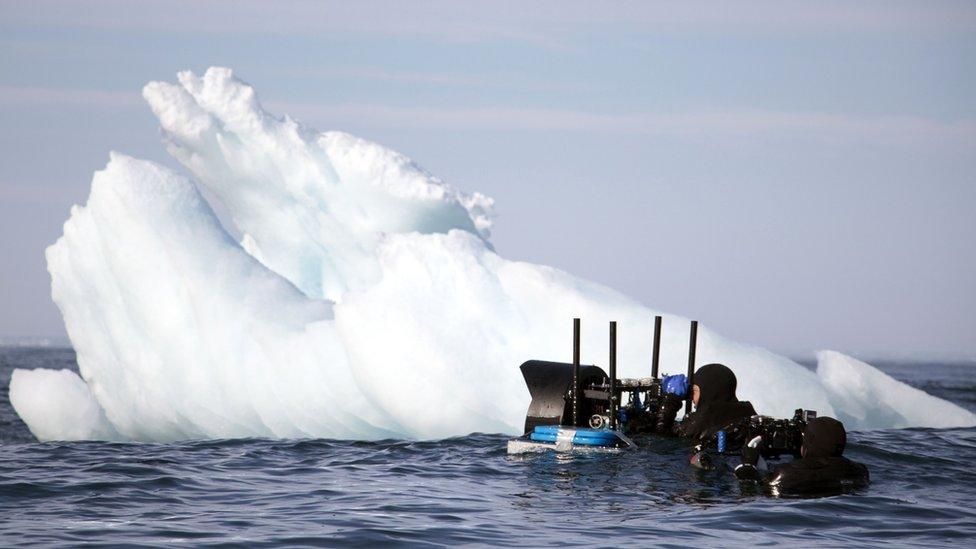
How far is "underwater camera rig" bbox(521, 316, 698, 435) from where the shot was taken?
50.5 ft

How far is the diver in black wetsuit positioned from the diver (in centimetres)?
138

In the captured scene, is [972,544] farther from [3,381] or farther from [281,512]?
[3,381]

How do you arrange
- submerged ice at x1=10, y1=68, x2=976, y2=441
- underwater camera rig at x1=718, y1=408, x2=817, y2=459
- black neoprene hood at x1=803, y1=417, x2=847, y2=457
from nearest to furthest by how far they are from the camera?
black neoprene hood at x1=803, y1=417, x2=847, y2=457, underwater camera rig at x1=718, y1=408, x2=817, y2=459, submerged ice at x1=10, y1=68, x2=976, y2=441

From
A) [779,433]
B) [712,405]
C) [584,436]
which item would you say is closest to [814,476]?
[779,433]

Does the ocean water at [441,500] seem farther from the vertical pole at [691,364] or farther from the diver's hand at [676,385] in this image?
the vertical pole at [691,364]

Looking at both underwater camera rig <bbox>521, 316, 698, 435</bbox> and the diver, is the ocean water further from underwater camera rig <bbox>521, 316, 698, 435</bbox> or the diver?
underwater camera rig <bbox>521, 316, 698, 435</bbox>

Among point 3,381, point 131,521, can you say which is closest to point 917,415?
point 131,521

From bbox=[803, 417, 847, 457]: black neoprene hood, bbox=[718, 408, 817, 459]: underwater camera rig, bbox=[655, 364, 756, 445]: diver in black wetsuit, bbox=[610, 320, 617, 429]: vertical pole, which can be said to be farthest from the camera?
bbox=[610, 320, 617, 429]: vertical pole

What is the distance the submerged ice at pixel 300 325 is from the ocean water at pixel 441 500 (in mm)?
2456

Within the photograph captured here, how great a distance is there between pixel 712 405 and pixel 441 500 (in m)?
3.99

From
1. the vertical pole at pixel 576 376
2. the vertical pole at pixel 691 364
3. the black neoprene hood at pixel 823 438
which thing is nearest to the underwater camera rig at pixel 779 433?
the black neoprene hood at pixel 823 438

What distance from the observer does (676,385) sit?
15477mm

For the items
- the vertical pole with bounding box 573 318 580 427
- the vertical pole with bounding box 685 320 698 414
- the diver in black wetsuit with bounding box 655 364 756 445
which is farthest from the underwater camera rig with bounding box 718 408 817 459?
the vertical pole with bounding box 573 318 580 427

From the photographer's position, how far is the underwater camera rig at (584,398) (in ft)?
50.5
